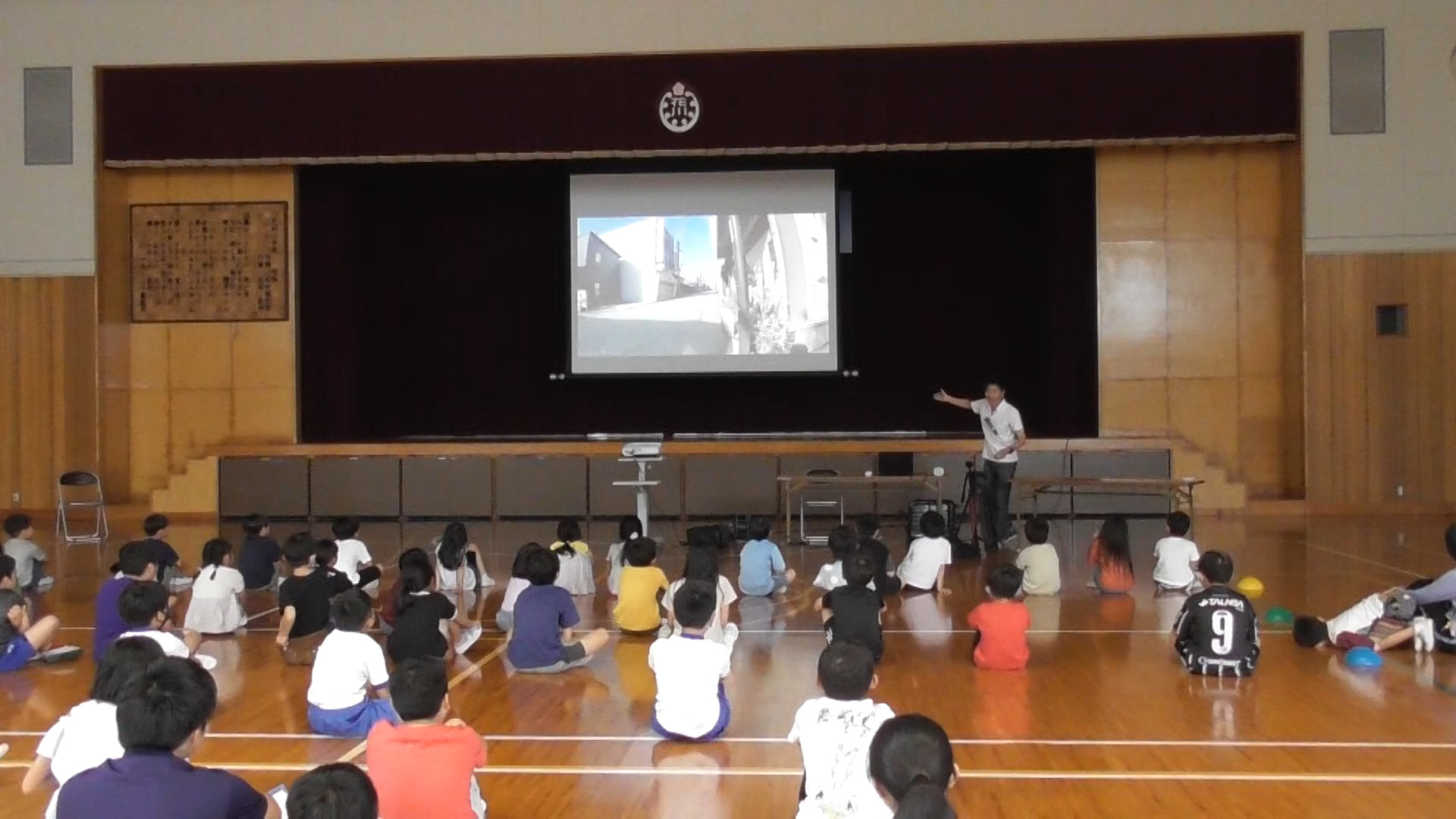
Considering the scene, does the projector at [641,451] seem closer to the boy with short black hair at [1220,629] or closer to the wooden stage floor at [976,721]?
the wooden stage floor at [976,721]

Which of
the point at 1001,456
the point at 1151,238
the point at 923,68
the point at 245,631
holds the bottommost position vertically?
the point at 245,631

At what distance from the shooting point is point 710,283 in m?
17.6

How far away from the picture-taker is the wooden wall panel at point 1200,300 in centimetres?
1605

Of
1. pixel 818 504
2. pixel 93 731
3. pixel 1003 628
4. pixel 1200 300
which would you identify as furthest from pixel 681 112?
pixel 93 731

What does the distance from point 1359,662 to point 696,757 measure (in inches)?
155

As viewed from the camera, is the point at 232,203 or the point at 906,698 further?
the point at 232,203

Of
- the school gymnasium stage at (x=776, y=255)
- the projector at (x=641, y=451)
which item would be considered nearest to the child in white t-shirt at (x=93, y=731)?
the projector at (x=641, y=451)

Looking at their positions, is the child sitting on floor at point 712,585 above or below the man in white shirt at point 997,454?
below

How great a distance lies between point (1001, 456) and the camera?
12117 millimetres

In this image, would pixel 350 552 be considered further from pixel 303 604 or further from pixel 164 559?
pixel 303 604

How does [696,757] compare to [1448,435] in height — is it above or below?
below

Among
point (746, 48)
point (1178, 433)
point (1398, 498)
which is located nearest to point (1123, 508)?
point (1178, 433)

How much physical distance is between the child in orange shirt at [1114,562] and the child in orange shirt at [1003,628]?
2748mm

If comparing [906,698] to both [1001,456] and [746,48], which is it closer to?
[1001,456]
